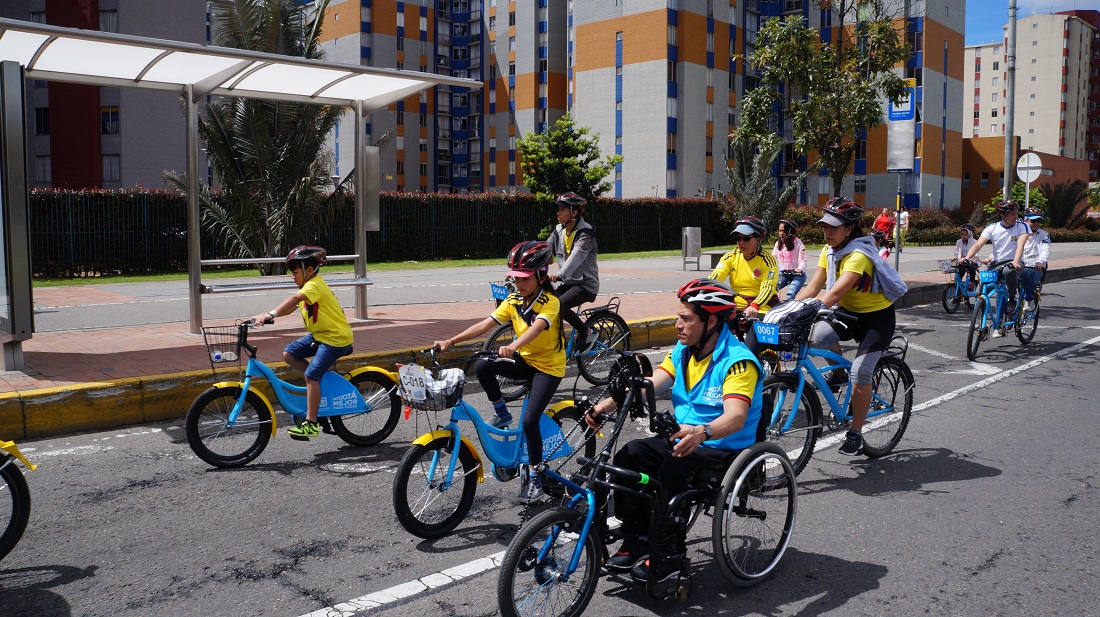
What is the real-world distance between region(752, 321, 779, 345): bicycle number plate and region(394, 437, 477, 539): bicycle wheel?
5.72 feet

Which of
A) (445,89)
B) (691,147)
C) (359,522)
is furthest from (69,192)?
(445,89)

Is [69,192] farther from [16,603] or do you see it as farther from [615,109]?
[615,109]

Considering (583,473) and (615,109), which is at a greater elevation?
(615,109)

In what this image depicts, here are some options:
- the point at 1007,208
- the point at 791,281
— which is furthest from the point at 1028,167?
the point at 791,281

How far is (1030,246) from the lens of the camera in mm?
11500

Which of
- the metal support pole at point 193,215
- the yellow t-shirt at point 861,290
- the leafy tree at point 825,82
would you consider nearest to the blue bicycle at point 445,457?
the yellow t-shirt at point 861,290

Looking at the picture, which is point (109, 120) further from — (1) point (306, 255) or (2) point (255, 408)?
(2) point (255, 408)

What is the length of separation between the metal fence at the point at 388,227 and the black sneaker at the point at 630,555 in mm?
18823

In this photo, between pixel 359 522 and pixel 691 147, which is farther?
pixel 691 147

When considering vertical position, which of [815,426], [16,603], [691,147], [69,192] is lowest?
[16,603]

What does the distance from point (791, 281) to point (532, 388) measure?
577cm

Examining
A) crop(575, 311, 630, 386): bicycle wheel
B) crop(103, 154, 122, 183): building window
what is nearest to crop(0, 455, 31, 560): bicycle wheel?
crop(575, 311, 630, 386): bicycle wheel

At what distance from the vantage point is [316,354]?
6.12 meters

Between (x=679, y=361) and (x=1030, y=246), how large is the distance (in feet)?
31.5
